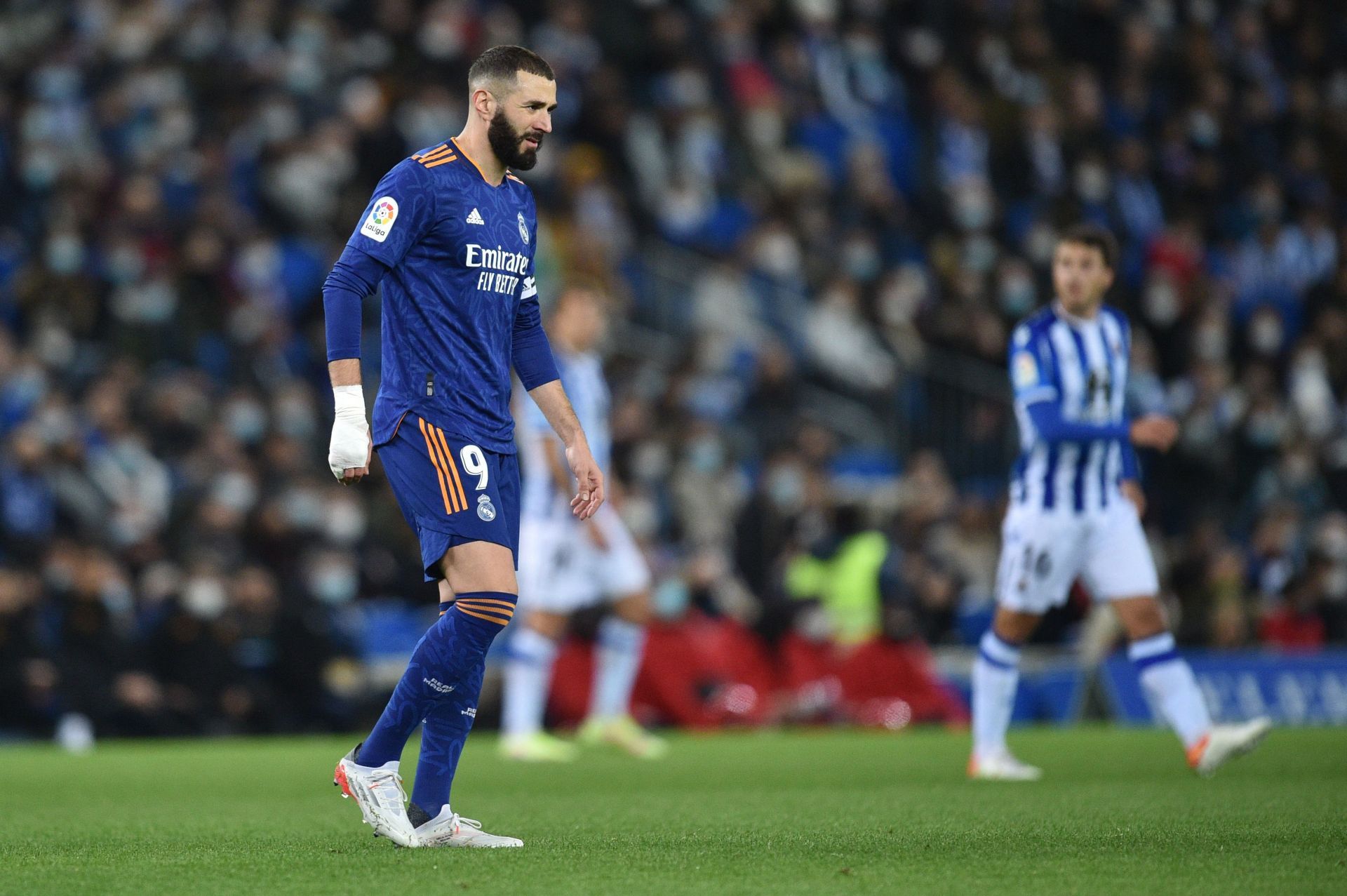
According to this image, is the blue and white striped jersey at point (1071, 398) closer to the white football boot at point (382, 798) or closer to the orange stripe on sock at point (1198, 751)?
the orange stripe on sock at point (1198, 751)

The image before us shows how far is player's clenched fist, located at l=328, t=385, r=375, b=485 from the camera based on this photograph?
216 inches

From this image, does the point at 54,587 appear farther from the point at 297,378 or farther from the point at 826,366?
the point at 826,366

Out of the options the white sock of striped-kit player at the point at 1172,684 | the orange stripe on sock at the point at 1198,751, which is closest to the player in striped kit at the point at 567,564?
the white sock of striped-kit player at the point at 1172,684

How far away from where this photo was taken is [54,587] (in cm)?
1433

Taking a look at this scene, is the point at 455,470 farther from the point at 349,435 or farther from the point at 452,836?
the point at 452,836

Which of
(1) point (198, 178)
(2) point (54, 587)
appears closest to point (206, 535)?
(2) point (54, 587)

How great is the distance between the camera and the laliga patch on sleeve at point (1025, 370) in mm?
8820

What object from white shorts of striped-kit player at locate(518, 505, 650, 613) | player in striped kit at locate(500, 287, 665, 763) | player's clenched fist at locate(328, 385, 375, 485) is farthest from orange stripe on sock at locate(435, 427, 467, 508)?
white shorts of striped-kit player at locate(518, 505, 650, 613)

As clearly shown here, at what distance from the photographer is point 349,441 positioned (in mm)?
5504

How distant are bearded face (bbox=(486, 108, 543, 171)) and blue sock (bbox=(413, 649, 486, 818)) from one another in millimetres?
1701

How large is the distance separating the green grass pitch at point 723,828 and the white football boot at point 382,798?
0.08m

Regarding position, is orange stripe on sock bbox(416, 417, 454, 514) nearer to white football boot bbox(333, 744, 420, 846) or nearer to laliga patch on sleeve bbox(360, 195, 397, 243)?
laliga patch on sleeve bbox(360, 195, 397, 243)

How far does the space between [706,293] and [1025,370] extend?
10.5m

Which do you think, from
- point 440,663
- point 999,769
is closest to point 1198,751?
point 999,769
